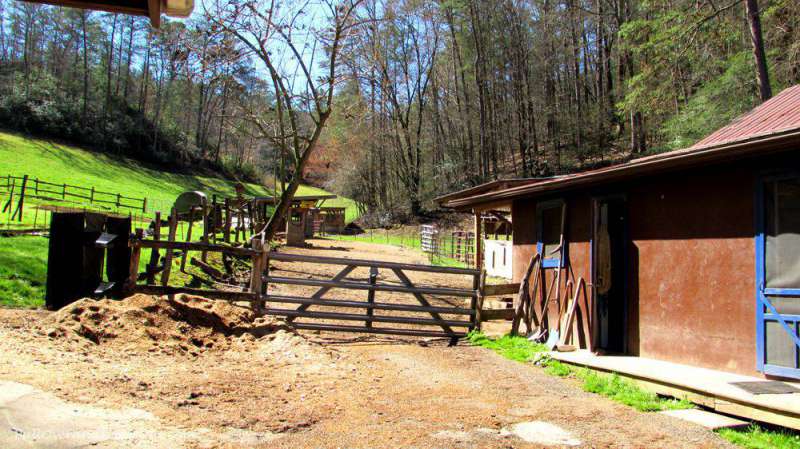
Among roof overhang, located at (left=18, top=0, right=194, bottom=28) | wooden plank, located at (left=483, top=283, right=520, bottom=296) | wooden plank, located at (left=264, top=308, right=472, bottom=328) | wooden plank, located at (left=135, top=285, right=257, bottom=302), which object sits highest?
roof overhang, located at (left=18, top=0, right=194, bottom=28)

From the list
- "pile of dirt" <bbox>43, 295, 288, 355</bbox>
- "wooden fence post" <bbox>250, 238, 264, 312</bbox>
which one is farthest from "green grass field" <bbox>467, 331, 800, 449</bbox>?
"wooden fence post" <bbox>250, 238, 264, 312</bbox>

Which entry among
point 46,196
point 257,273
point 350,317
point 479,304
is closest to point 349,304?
point 350,317

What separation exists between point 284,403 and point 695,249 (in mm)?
5259

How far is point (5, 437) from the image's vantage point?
3406mm

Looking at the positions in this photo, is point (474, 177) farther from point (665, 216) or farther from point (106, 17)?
point (106, 17)

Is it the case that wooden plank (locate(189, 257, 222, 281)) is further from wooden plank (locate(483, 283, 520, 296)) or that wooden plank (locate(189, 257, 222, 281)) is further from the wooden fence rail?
the wooden fence rail

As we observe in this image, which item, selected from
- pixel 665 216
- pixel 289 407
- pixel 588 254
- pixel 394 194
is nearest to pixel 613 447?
pixel 289 407

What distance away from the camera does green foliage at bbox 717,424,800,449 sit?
4.55m

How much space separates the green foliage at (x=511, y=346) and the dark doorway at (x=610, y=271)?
1.00 meters

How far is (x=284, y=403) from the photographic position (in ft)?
16.8

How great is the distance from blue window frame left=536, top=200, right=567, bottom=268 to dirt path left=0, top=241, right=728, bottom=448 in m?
3.03

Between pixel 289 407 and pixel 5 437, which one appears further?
pixel 289 407

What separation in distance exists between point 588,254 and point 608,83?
105 ft

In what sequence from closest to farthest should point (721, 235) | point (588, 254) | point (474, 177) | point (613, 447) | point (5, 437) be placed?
point (5, 437), point (613, 447), point (721, 235), point (588, 254), point (474, 177)
